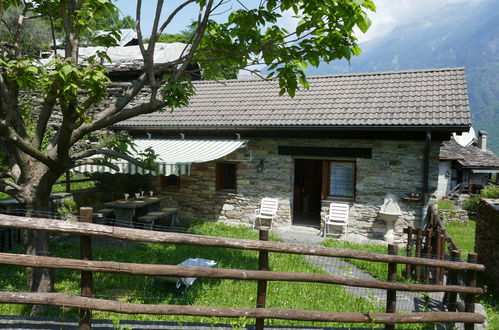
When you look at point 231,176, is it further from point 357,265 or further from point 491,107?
point 491,107

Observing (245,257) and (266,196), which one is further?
(266,196)

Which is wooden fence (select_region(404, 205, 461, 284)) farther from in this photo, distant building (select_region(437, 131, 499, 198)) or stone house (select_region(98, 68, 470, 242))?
distant building (select_region(437, 131, 499, 198))

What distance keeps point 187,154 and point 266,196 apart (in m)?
2.92

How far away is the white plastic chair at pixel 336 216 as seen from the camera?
10976 mm

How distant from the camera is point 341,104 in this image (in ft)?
39.8

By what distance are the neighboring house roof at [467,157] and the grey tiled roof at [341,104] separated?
46.6ft

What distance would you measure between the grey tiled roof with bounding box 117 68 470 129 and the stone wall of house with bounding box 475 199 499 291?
233 cm

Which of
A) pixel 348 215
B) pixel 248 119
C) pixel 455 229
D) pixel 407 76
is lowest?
pixel 455 229

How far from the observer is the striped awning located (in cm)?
956

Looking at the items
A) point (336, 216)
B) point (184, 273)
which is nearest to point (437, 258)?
point (184, 273)

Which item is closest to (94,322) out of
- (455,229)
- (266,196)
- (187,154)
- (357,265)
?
(357,265)

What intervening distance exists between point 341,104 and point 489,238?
584 centimetres

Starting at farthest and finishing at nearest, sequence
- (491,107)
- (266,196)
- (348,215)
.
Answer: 1. (491,107)
2. (266,196)
3. (348,215)

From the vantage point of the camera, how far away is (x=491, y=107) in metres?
160
